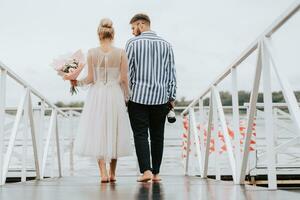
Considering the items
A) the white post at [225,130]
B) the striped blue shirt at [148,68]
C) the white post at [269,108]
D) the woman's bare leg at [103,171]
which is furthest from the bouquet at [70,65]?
the white post at [269,108]

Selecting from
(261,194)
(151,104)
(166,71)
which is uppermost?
(166,71)

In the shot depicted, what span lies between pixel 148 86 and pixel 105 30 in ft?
2.02

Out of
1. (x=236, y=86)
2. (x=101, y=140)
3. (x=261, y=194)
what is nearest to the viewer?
(x=261, y=194)

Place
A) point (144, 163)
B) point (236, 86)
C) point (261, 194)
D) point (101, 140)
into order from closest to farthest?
point (261, 194), point (236, 86), point (144, 163), point (101, 140)

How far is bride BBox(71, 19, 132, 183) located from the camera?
14.7 ft

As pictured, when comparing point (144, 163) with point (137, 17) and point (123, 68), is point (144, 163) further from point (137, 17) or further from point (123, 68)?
point (137, 17)

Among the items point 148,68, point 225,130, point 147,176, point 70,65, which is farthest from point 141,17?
point 147,176

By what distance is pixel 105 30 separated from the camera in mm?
4441

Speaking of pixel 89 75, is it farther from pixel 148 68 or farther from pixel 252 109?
pixel 252 109

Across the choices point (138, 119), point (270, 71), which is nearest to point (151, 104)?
point (138, 119)

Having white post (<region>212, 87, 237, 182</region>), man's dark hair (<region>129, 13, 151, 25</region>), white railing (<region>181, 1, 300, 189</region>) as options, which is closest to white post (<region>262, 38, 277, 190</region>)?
white railing (<region>181, 1, 300, 189</region>)

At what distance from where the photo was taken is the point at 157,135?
4484mm

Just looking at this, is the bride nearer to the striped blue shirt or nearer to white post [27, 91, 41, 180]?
the striped blue shirt

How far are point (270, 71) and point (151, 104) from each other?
1.52 metres
